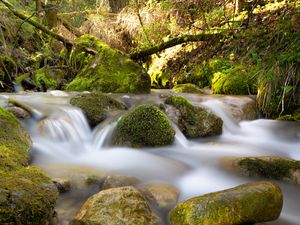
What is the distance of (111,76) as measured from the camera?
29.2 feet

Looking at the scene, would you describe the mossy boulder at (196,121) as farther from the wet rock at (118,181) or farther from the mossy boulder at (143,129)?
the wet rock at (118,181)

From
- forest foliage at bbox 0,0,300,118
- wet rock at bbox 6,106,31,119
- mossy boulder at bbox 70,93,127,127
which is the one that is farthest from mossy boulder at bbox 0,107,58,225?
forest foliage at bbox 0,0,300,118

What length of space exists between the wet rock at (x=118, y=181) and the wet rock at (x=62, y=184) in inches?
13.6

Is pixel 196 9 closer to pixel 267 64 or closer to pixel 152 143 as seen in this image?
Result: pixel 267 64

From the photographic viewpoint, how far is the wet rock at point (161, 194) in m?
3.04

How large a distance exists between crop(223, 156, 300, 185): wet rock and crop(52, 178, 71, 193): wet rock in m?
1.92

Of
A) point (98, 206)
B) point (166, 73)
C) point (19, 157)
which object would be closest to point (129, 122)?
point (19, 157)

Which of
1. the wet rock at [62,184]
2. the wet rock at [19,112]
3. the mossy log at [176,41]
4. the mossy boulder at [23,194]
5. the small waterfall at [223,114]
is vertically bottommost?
the small waterfall at [223,114]

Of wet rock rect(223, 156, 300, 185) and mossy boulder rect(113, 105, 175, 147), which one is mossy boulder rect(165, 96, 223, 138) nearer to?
mossy boulder rect(113, 105, 175, 147)

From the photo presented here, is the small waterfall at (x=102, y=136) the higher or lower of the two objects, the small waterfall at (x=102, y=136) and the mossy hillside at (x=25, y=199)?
the lower

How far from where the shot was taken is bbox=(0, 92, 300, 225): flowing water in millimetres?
3484

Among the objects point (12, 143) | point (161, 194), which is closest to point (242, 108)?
point (161, 194)

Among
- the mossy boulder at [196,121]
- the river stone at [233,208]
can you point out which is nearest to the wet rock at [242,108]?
the mossy boulder at [196,121]

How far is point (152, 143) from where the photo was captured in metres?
4.95
